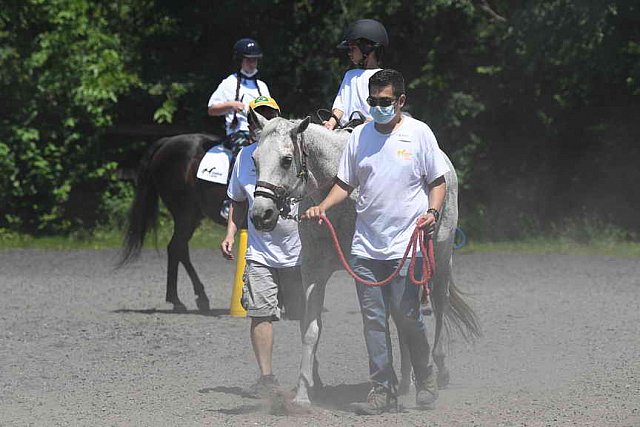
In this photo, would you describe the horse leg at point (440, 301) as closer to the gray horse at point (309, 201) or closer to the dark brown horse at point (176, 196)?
the gray horse at point (309, 201)

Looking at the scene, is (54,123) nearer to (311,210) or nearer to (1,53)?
(1,53)

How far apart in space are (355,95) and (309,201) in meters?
1.27

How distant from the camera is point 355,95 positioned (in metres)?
8.29

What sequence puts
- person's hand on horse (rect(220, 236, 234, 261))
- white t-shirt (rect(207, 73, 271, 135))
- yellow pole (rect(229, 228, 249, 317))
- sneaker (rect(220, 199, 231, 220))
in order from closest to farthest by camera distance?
person's hand on horse (rect(220, 236, 234, 261)) < yellow pole (rect(229, 228, 249, 317)) < white t-shirt (rect(207, 73, 271, 135)) < sneaker (rect(220, 199, 231, 220))

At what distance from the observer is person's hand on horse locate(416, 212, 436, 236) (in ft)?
21.7

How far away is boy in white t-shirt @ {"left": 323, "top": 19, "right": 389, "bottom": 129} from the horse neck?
106 cm

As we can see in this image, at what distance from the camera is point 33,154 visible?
19.8 metres

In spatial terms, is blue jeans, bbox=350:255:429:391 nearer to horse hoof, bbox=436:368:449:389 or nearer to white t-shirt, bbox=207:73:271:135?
horse hoof, bbox=436:368:449:389

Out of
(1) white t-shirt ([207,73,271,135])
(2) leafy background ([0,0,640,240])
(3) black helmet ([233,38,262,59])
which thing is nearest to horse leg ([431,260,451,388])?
(1) white t-shirt ([207,73,271,135])

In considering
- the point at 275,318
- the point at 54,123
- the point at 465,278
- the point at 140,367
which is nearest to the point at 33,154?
the point at 54,123

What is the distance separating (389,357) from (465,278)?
805cm

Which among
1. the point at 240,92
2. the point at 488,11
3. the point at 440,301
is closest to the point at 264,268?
the point at 440,301

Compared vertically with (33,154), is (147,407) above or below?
below

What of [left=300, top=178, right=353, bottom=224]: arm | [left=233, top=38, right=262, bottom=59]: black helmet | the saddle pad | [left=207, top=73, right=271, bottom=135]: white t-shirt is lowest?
[left=300, top=178, right=353, bottom=224]: arm
